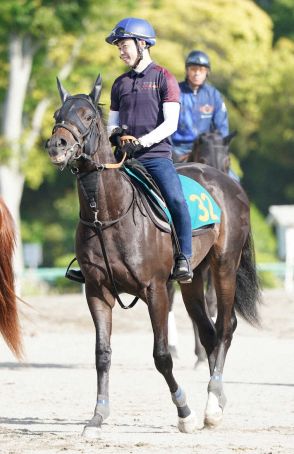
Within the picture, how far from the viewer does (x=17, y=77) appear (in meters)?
34.5

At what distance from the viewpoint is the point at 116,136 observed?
30.3 feet

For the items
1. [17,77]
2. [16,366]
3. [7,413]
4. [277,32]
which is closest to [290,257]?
[17,77]

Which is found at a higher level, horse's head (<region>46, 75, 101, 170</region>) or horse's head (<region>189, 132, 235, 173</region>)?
horse's head (<region>46, 75, 101, 170</region>)

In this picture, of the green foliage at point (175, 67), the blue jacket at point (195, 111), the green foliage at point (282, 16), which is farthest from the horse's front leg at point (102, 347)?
the green foliage at point (282, 16)

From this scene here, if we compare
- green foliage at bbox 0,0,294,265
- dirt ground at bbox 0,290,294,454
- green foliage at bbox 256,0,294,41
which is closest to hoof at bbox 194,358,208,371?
dirt ground at bbox 0,290,294,454

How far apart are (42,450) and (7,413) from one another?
1.91m

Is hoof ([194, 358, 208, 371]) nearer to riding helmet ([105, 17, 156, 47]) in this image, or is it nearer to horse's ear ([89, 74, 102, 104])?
riding helmet ([105, 17, 156, 47])

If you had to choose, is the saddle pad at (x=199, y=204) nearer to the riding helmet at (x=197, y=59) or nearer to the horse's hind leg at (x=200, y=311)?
the horse's hind leg at (x=200, y=311)

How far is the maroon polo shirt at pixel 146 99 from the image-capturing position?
930 cm

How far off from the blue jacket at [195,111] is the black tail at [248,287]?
9.34 ft

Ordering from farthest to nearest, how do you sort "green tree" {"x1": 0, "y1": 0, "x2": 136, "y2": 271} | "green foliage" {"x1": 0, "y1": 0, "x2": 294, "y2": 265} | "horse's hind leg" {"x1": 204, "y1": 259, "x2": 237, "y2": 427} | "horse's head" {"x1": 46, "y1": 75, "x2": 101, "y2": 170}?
"green foliage" {"x1": 0, "y1": 0, "x2": 294, "y2": 265}, "green tree" {"x1": 0, "y1": 0, "x2": 136, "y2": 271}, "horse's hind leg" {"x1": 204, "y1": 259, "x2": 237, "y2": 427}, "horse's head" {"x1": 46, "y1": 75, "x2": 101, "y2": 170}

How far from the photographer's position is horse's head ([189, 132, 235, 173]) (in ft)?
43.3

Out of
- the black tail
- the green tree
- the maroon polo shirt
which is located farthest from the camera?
the green tree

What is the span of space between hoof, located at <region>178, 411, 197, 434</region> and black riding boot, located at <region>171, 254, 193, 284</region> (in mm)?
1024
